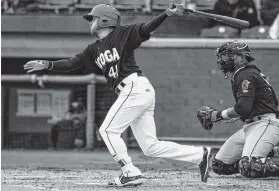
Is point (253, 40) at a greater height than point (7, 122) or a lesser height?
greater

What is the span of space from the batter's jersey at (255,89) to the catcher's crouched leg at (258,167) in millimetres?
499

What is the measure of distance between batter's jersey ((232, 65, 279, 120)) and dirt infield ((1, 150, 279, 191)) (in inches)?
30.3

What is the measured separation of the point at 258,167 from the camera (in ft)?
25.9

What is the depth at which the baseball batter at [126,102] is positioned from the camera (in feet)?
24.7

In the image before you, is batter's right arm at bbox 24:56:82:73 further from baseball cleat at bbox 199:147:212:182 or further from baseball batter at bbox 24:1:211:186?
baseball cleat at bbox 199:147:212:182

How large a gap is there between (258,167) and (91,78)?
5.82m

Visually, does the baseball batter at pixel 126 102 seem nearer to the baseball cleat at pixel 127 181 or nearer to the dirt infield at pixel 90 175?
the baseball cleat at pixel 127 181

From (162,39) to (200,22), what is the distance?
2.78 ft

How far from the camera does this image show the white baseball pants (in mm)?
7559

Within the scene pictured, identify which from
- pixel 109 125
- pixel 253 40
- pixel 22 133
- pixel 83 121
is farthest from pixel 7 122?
pixel 109 125

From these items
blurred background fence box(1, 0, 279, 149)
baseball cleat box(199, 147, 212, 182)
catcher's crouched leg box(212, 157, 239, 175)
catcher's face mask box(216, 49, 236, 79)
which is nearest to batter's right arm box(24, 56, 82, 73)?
catcher's face mask box(216, 49, 236, 79)

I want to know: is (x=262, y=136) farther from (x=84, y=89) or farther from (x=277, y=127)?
(x=84, y=89)

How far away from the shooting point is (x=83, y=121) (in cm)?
1341

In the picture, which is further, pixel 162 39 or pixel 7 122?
pixel 7 122
